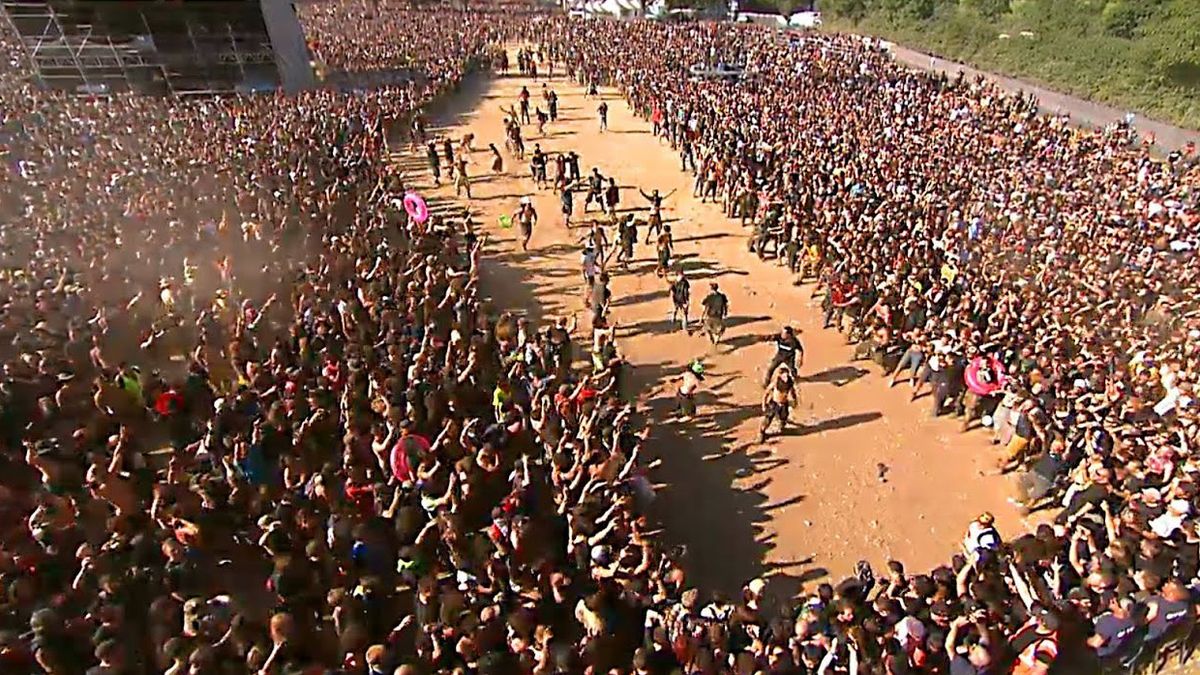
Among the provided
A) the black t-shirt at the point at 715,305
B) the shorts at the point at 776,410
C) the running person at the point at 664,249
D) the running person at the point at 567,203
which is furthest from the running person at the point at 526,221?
the shorts at the point at 776,410

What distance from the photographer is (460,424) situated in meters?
8.07

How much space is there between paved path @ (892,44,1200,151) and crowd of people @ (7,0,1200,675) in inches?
354

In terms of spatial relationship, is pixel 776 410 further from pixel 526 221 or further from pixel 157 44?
pixel 157 44

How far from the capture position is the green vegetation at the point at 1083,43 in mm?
28172

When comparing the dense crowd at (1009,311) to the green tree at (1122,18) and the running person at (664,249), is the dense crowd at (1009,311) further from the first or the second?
the green tree at (1122,18)

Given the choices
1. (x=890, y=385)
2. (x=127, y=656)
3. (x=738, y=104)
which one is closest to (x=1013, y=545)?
(x=890, y=385)

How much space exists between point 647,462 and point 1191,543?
5.45 m

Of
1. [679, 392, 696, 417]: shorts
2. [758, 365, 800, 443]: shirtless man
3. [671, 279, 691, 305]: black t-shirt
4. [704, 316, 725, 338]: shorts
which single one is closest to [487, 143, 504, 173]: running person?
[671, 279, 691, 305]: black t-shirt

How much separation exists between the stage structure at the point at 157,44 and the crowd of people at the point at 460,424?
9657 mm

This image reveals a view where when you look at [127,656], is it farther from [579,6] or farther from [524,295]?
[579,6]

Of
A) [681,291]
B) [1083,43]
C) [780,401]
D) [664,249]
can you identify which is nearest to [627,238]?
[664,249]

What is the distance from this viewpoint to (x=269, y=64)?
2853cm

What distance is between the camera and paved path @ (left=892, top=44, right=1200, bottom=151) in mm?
25359

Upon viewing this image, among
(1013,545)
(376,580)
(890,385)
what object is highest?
(376,580)
